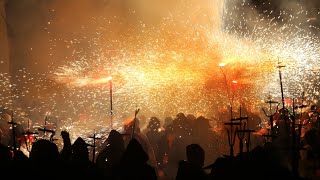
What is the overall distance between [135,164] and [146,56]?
8.79 meters

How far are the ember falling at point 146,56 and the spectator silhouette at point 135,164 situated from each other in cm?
790

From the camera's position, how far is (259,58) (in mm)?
13938

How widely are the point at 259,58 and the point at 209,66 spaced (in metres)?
→ 1.69

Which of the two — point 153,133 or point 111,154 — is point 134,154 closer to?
point 111,154

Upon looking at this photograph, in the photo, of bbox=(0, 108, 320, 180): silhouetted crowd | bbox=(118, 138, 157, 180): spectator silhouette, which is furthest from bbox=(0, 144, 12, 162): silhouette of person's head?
bbox=(118, 138, 157, 180): spectator silhouette

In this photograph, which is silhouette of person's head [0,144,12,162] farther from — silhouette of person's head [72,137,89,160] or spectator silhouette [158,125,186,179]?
spectator silhouette [158,125,186,179]

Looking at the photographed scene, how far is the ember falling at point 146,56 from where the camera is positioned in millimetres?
12023

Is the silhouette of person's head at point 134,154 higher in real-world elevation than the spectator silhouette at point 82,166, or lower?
higher

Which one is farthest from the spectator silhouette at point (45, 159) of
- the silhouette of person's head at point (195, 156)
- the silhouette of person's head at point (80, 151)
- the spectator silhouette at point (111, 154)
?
the silhouette of person's head at point (195, 156)

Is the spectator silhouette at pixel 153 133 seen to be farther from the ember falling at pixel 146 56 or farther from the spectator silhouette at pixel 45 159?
the spectator silhouette at pixel 45 159

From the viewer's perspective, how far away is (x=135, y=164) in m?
4.71

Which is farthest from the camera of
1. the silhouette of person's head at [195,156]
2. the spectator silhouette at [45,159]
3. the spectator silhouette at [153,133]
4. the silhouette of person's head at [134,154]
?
the spectator silhouette at [153,133]

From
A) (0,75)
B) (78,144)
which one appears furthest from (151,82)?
(78,144)

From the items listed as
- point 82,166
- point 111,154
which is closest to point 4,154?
point 82,166
